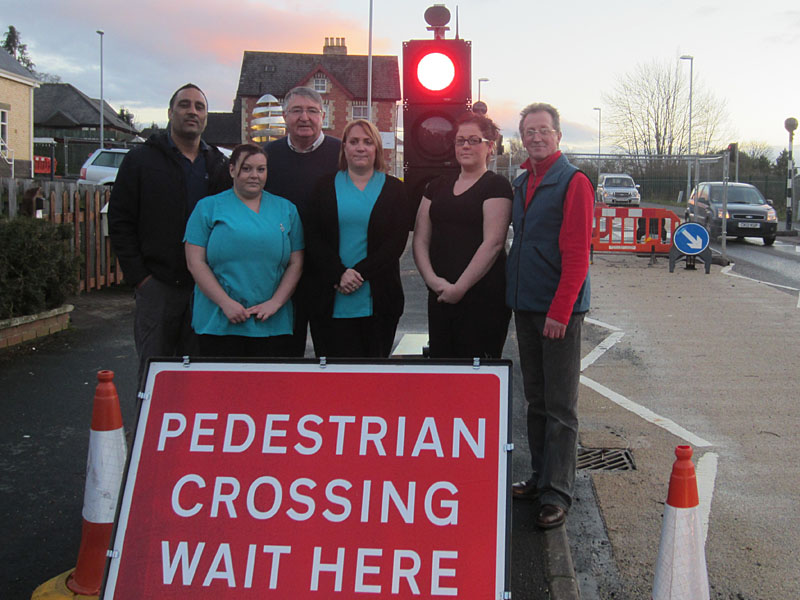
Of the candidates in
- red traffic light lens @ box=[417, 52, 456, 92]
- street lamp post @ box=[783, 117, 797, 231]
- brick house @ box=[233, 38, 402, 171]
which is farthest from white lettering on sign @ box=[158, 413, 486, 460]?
brick house @ box=[233, 38, 402, 171]

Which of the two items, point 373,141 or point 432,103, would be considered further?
A: point 432,103

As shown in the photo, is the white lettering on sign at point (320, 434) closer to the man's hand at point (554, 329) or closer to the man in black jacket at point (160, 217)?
the man's hand at point (554, 329)

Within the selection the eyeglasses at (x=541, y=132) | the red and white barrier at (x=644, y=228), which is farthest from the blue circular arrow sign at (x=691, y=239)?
the eyeglasses at (x=541, y=132)

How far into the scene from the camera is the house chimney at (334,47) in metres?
63.5

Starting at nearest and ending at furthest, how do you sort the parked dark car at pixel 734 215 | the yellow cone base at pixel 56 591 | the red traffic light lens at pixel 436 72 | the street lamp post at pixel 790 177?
1. the yellow cone base at pixel 56 591
2. the red traffic light lens at pixel 436 72
3. the parked dark car at pixel 734 215
4. the street lamp post at pixel 790 177

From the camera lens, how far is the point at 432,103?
5.11 meters

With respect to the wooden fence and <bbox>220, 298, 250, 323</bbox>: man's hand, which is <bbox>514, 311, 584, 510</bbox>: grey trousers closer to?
<bbox>220, 298, 250, 323</bbox>: man's hand

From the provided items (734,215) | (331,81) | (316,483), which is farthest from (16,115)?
(316,483)

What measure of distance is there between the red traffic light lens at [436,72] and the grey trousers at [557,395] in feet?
6.08

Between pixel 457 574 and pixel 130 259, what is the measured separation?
7.78ft

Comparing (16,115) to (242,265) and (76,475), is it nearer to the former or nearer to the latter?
(76,475)

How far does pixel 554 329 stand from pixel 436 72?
7.16 feet

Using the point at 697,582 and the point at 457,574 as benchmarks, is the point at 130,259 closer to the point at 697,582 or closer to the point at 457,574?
the point at 457,574

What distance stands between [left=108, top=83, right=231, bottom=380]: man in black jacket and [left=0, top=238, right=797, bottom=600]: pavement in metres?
0.56
